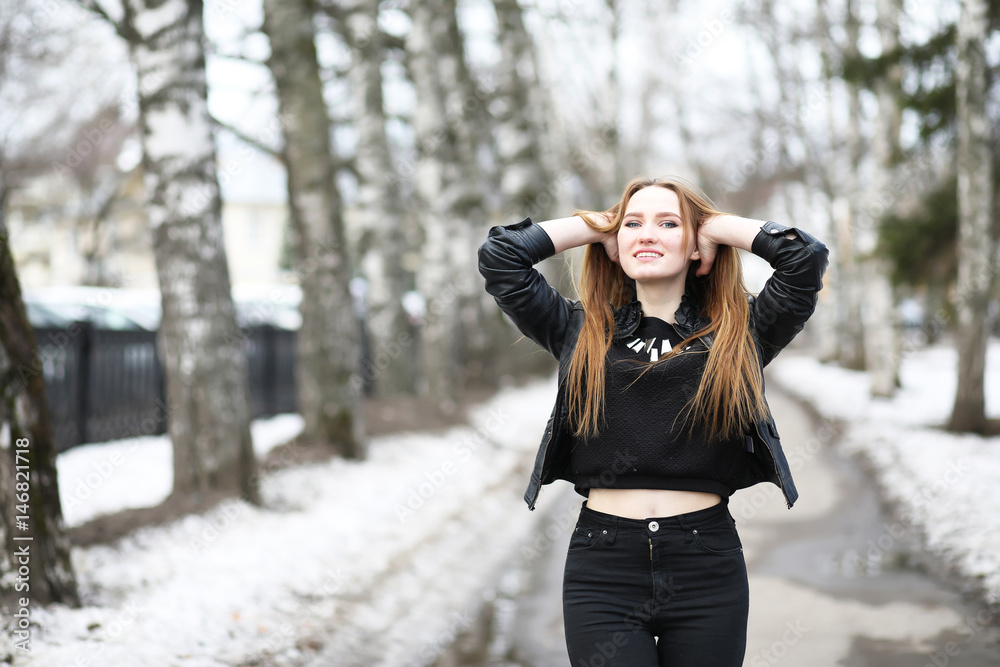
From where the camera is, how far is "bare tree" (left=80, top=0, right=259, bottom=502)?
6883 millimetres

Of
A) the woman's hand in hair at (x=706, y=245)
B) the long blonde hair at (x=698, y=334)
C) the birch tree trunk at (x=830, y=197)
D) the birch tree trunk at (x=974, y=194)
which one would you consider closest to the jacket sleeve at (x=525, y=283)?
the long blonde hair at (x=698, y=334)

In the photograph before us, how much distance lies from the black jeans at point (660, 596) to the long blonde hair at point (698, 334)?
30 centimetres

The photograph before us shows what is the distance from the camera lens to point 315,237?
30.9 ft

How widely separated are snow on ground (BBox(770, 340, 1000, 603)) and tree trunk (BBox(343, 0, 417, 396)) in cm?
708

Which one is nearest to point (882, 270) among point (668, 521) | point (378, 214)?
point (378, 214)

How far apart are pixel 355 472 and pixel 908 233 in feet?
27.6

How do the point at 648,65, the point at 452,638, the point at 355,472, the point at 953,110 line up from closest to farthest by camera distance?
the point at 452,638
the point at 355,472
the point at 953,110
the point at 648,65

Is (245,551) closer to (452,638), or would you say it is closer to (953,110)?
(452,638)

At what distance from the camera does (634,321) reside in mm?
2715

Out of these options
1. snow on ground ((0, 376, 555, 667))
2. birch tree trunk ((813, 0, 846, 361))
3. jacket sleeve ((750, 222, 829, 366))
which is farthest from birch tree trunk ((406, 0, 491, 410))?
jacket sleeve ((750, 222, 829, 366))

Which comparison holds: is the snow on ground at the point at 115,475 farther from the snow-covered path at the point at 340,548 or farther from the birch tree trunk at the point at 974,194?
the birch tree trunk at the point at 974,194

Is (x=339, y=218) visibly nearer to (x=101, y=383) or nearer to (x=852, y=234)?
(x=101, y=383)

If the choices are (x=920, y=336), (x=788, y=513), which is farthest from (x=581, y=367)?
(x=920, y=336)

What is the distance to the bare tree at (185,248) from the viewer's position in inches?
271
